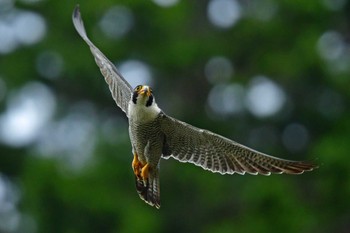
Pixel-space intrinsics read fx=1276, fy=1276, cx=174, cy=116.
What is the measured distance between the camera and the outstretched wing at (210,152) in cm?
905

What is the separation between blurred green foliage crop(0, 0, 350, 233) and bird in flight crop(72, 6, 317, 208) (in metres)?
9.43

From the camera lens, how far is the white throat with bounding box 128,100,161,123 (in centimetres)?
880

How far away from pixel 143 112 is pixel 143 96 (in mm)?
177

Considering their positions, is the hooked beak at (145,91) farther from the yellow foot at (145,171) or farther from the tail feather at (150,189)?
the tail feather at (150,189)

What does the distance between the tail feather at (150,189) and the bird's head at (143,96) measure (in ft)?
2.12

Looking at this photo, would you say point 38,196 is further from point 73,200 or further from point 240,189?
point 240,189

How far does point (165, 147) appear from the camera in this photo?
30.3ft

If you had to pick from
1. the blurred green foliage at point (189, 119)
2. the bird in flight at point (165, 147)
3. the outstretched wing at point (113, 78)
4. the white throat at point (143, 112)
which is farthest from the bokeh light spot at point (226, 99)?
the white throat at point (143, 112)

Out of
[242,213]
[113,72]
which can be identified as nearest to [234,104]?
[242,213]

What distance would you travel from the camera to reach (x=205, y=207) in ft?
67.1

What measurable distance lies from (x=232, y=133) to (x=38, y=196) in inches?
134

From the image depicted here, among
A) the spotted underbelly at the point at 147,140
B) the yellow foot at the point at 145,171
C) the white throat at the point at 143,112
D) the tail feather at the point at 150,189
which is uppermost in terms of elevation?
the white throat at the point at 143,112

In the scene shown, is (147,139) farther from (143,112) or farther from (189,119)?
(189,119)

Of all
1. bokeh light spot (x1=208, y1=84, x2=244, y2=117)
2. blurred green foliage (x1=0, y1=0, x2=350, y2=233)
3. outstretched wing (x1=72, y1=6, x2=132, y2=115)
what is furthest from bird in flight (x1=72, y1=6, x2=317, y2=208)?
bokeh light spot (x1=208, y1=84, x2=244, y2=117)
